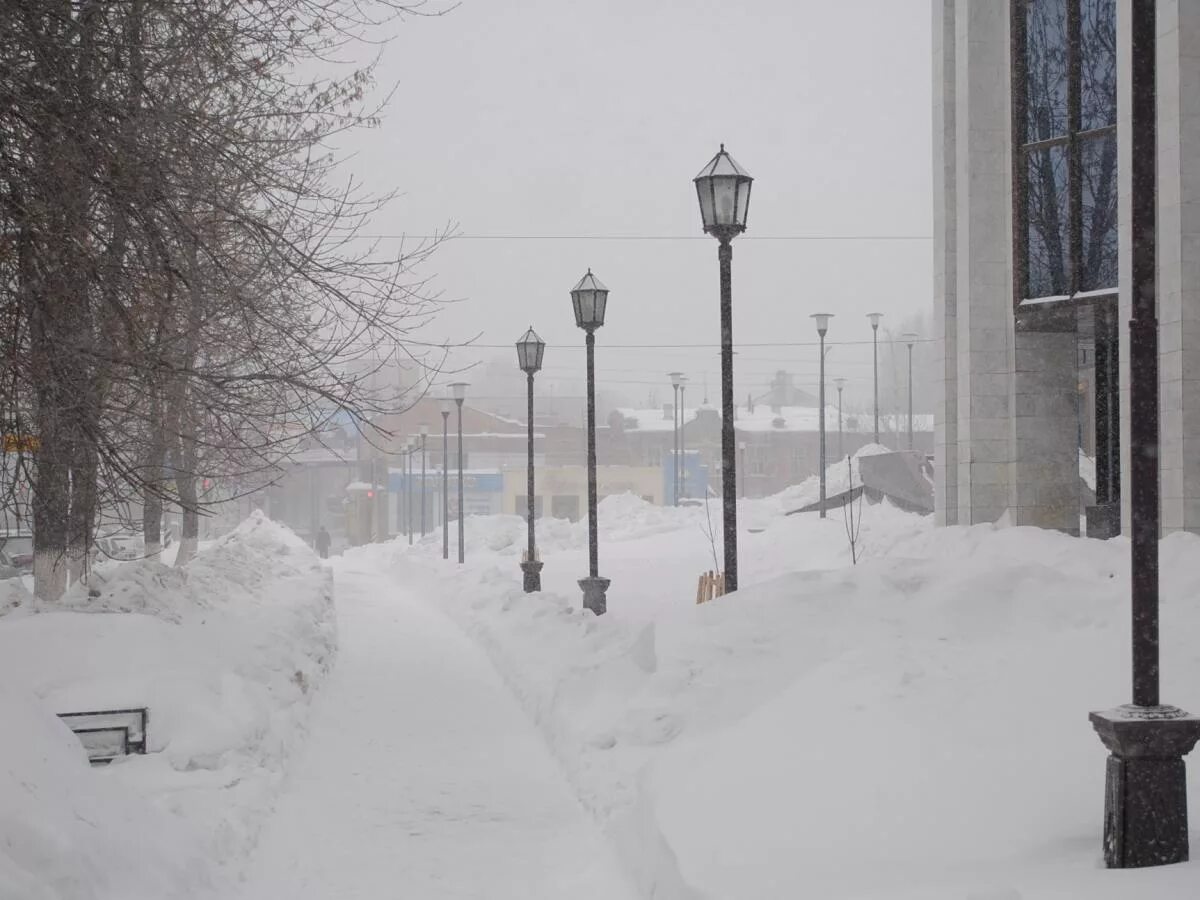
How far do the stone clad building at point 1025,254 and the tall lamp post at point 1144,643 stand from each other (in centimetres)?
1072

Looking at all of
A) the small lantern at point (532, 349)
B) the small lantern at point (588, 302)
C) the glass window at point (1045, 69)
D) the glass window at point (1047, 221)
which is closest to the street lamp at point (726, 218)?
the small lantern at point (588, 302)

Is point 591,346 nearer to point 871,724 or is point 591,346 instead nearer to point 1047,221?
point 1047,221

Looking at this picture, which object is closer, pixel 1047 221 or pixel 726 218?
pixel 726 218

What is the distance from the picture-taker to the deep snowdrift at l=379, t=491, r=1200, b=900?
508cm

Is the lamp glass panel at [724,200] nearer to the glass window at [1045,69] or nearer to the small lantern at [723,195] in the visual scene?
the small lantern at [723,195]

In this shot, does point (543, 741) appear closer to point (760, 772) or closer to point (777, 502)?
point (760, 772)

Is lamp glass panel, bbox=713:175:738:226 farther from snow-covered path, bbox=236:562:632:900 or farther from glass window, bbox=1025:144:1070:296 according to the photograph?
glass window, bbox=1025:144:1070:296

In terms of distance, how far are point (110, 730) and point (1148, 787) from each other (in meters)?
6.16

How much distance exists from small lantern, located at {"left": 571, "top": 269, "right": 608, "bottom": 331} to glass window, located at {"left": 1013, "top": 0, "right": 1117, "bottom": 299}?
6.32 m

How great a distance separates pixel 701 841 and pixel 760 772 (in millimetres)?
909

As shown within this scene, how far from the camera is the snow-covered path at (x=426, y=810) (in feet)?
19.7

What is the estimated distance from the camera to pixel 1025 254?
55.8 ft

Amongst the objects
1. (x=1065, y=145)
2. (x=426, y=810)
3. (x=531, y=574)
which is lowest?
(x=426, y=810)

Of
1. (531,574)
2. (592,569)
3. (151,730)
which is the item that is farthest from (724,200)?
(531,574)
